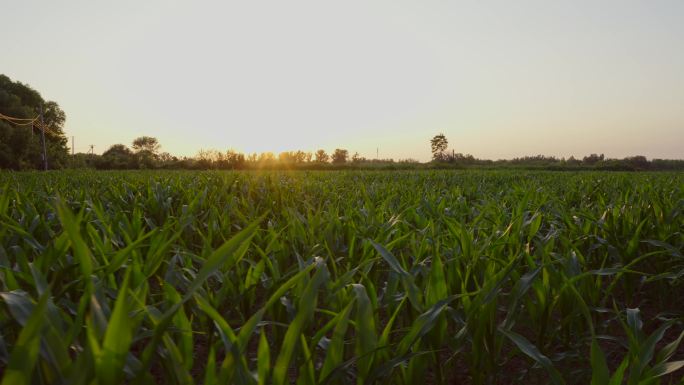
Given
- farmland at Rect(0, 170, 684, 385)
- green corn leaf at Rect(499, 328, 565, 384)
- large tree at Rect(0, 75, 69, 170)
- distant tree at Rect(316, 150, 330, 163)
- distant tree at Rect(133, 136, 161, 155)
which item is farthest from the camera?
distant tree at Rect(133, 136, 161, 155)

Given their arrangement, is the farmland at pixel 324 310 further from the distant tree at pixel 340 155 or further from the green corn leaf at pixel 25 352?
the distant tree at pixel 340 155

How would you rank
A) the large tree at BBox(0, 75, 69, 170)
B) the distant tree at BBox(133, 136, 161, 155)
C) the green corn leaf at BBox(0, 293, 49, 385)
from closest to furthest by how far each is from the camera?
the green corn leaf at BBox(0, 293, 49, 385)
the large tree at BBox(0, 75, 69, 170)
the distant tree at BBox(133, 136, 161, 155)

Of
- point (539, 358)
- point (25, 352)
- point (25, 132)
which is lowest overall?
point (539, 358)

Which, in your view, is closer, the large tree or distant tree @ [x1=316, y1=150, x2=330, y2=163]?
the large tree

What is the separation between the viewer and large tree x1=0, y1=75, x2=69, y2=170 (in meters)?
35.6

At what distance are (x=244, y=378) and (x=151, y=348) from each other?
21 centimetres

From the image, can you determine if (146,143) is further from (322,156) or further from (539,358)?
(539,358)

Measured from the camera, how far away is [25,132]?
3700 cm

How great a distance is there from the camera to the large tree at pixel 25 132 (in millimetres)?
35562

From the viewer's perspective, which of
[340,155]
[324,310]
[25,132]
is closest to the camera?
[324,310]

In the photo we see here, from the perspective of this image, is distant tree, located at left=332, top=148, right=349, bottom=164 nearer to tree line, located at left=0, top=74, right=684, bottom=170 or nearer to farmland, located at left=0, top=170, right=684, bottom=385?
tree line, located at left=0, top=74, right=684, bottom=170

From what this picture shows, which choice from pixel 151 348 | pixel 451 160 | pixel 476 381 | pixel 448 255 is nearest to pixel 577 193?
pixel 448 255

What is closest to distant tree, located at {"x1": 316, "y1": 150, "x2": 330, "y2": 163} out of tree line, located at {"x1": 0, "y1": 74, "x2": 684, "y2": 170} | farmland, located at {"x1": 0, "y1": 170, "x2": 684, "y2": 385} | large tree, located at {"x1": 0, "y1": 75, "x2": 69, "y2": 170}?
tree line, located at {"x1": 0, "y1": 74, "x2": 684, "y2": 170}

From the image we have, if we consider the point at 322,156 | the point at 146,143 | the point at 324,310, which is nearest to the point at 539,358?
the point at 324,310
